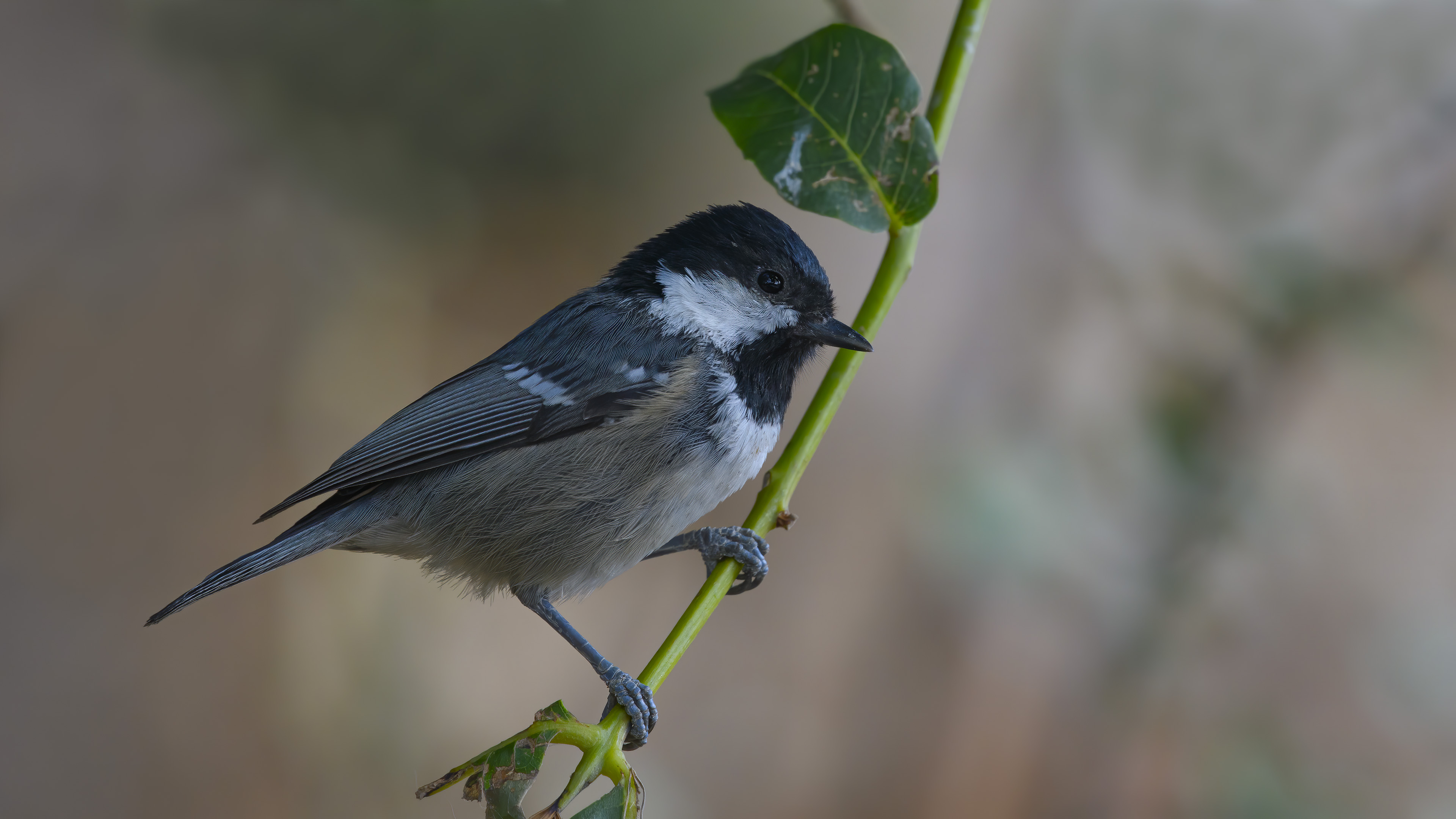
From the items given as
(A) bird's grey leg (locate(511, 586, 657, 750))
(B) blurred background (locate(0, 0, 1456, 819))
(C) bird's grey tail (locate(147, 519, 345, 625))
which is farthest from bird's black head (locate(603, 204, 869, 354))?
(B) blurred background (locate(0, 0, 1456, 819))

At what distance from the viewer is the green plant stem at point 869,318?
3.92 feet

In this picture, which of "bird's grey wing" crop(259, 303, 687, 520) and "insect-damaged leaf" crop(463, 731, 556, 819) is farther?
"bird's grey wing" crop(259, 303, 687, 520)

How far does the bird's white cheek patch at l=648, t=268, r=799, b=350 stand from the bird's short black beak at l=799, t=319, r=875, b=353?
5 centimetres

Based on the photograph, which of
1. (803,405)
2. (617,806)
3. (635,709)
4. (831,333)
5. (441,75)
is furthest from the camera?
(803,405)

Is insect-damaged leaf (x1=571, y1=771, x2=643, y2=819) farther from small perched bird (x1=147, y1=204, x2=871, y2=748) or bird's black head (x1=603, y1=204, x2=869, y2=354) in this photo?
bird's black head (x1=603, y1=204, x2=869, y2=354)

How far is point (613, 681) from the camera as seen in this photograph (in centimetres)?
147

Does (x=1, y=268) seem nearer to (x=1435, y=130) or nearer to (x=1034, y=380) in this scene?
(x=1034, y=380)

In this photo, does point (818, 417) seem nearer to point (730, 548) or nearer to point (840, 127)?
point (840, 127)

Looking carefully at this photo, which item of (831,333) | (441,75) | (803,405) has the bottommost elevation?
(803,405)

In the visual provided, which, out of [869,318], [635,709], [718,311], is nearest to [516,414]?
[718,311]

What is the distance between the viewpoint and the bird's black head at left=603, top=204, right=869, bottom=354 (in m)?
1.60

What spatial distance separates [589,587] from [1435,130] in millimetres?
2578

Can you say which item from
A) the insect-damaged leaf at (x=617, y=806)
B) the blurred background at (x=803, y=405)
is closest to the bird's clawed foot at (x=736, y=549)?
the insect-damaged leaf at (x=617, y=806)

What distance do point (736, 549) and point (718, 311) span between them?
0.43 metres
